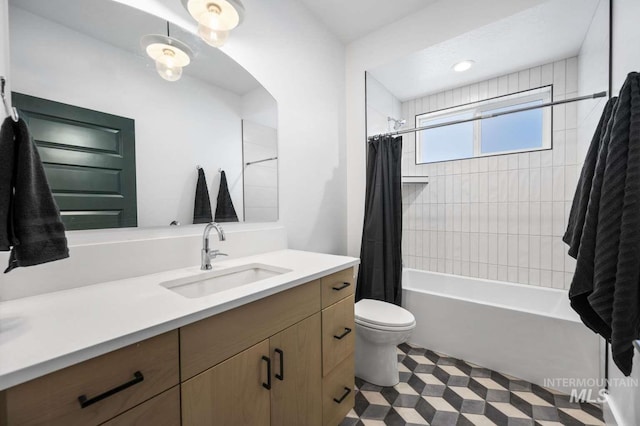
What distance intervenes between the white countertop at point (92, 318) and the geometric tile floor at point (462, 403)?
40.8 inches

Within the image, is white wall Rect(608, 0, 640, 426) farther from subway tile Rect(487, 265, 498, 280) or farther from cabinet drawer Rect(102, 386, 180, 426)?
cabinet drawer Rect(102, 386, 180, 426)

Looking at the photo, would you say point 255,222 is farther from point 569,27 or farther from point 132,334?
point 569,27

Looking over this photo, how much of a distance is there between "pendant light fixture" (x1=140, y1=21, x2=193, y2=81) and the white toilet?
1.72 metres

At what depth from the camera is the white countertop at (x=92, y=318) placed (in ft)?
1.71

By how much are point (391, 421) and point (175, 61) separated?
2141 mm

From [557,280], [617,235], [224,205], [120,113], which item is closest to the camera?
[617,235]

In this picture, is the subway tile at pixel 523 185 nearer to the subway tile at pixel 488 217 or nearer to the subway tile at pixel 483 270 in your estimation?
the subway tile at pixel 488 217

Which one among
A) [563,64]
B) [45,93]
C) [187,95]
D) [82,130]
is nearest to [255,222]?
[187,95]

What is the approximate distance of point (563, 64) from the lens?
7.29 feet

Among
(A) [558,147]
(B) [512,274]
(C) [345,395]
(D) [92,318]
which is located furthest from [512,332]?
(D) [92,318]

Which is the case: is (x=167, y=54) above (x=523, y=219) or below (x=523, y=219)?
above

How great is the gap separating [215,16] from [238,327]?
138 centimetres

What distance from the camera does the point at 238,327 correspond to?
871 millimetres

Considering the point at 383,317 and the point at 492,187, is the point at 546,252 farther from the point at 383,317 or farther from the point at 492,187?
the point at 383,317
